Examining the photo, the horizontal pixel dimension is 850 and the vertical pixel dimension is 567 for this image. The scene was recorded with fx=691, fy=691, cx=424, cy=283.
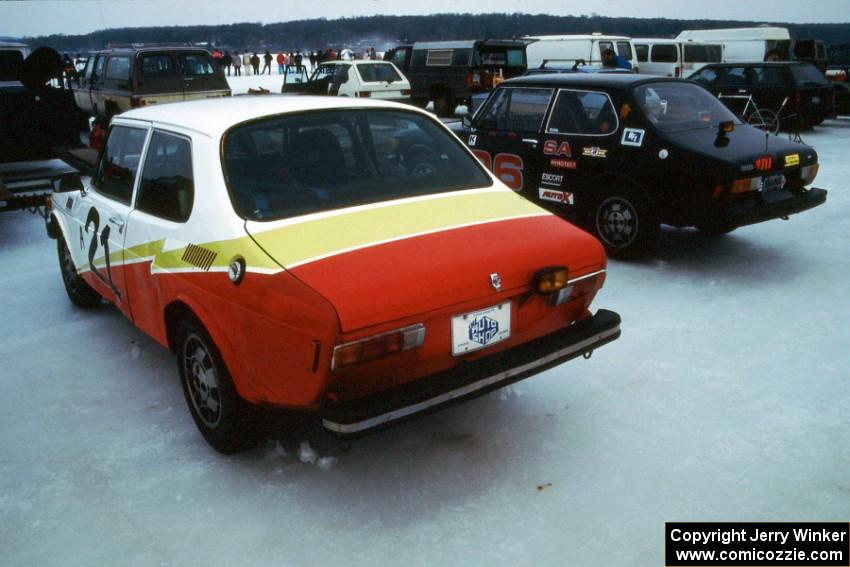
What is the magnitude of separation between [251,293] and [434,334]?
29.9 inches

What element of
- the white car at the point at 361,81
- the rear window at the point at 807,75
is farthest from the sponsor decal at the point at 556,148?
the white car at the point at 361,81

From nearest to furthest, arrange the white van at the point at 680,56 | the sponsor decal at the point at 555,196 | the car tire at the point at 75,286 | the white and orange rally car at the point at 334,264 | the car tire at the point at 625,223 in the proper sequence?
the white and orange rally car at the point at 334,264
the car tire at the point at 75,286
the car tire at the point at 625,223
the sponsor decal at the point at 555,196
the white van at the point at 680,56

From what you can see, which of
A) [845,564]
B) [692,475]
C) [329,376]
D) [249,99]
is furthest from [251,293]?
[845,564]

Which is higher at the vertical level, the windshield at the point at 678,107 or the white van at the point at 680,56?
the white van at the point at 680,56

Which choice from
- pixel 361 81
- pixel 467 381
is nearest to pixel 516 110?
pixel 467 381

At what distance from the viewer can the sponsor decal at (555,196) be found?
21.7ft

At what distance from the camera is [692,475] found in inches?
123

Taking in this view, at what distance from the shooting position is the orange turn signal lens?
3.06 metres

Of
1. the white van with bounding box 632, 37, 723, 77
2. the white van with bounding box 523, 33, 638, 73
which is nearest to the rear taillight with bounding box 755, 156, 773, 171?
the white van with bounding box 523, 33, 638, 73

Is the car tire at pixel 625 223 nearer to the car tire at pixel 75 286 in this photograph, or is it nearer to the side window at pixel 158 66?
the car tire at pixel 75 286

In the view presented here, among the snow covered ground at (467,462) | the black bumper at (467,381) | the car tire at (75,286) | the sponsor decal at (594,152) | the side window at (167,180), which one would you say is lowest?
the snow covered ground at (467,462)

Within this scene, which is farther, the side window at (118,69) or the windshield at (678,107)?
the side window at (118,69)

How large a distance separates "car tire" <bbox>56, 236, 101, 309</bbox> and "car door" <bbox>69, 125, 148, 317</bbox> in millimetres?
589

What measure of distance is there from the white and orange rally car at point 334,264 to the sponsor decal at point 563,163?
9.07 ft
